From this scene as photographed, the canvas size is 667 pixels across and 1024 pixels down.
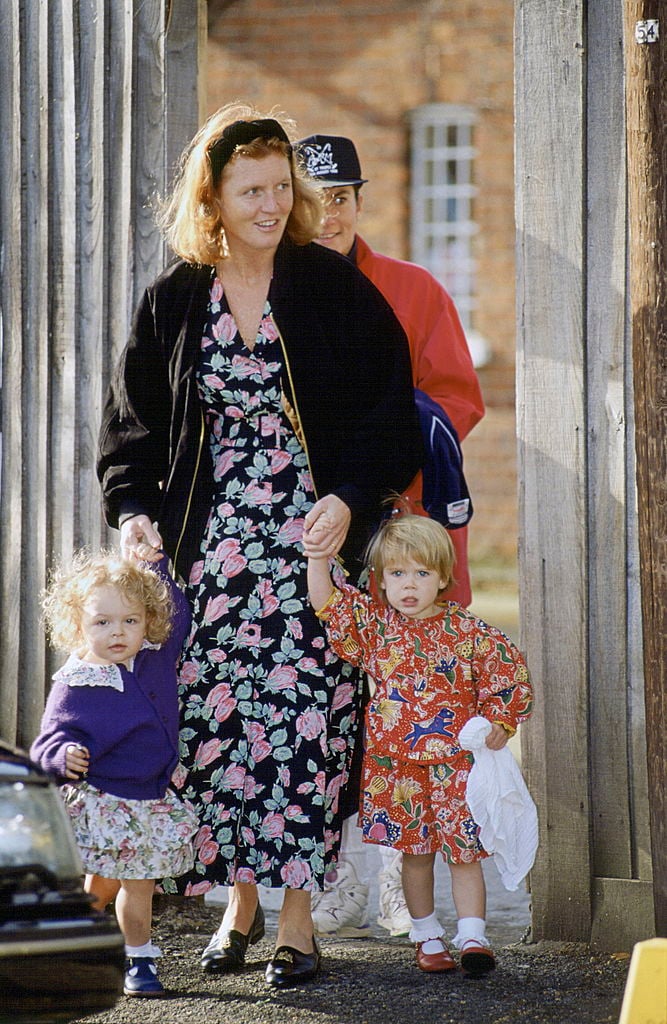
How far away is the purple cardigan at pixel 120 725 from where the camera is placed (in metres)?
3.56

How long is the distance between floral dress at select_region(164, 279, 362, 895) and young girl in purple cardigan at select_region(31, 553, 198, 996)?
11 centimetres

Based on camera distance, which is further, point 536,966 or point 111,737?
point 536,966

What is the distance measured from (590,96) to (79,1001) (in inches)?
108

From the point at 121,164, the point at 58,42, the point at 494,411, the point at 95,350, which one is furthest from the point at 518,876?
the point at 494,411

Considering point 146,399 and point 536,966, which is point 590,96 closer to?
point 146,399

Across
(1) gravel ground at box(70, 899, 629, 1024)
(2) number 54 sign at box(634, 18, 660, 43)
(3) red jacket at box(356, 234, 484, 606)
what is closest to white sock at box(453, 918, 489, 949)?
(1) gravel ground at box(70, 899, 629, 1024)

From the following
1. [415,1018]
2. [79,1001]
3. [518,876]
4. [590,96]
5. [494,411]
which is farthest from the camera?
[494,411]

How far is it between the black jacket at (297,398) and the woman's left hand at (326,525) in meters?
0.04

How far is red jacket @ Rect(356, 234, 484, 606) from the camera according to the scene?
173 inches

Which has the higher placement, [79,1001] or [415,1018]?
[79,1001]

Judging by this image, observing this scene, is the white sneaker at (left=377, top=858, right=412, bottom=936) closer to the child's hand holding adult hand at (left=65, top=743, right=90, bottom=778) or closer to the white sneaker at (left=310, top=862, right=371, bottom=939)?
the white sneaker at (left=310, top=862, right=371, bottom=939)

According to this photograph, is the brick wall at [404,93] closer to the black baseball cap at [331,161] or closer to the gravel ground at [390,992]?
the black baseball cap at [331,161]

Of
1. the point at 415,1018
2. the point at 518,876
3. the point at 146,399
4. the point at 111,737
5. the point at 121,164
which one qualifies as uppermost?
the point at 121,164

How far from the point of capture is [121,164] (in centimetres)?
446
